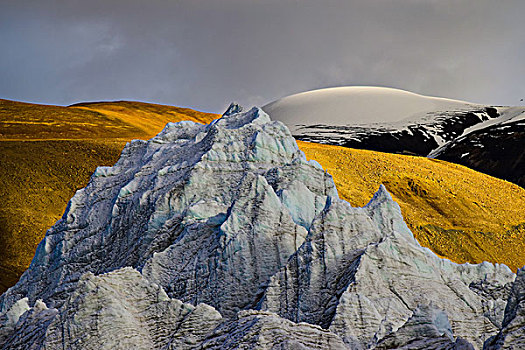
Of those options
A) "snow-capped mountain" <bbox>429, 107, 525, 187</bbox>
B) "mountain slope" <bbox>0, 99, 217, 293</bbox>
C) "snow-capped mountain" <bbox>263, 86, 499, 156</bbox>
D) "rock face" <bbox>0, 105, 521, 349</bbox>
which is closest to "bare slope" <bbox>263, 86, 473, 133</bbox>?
"snow-capped mountain" <bbox>263, 86, 499, 156</bbox>

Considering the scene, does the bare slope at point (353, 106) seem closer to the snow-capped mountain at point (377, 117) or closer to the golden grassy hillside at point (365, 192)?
the snow-capped mountain at point (377, 117)

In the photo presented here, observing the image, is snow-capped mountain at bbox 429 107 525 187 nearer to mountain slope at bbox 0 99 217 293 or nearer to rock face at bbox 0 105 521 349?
mountain slope at bbox 0 99 217 293

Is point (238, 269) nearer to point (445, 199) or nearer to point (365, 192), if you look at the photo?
point (365, 192)

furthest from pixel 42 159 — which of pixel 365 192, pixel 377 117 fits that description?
pixel 377 117

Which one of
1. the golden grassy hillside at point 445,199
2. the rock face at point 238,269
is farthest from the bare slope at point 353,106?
the rock face at point 238,269

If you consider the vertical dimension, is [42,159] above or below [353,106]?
below
